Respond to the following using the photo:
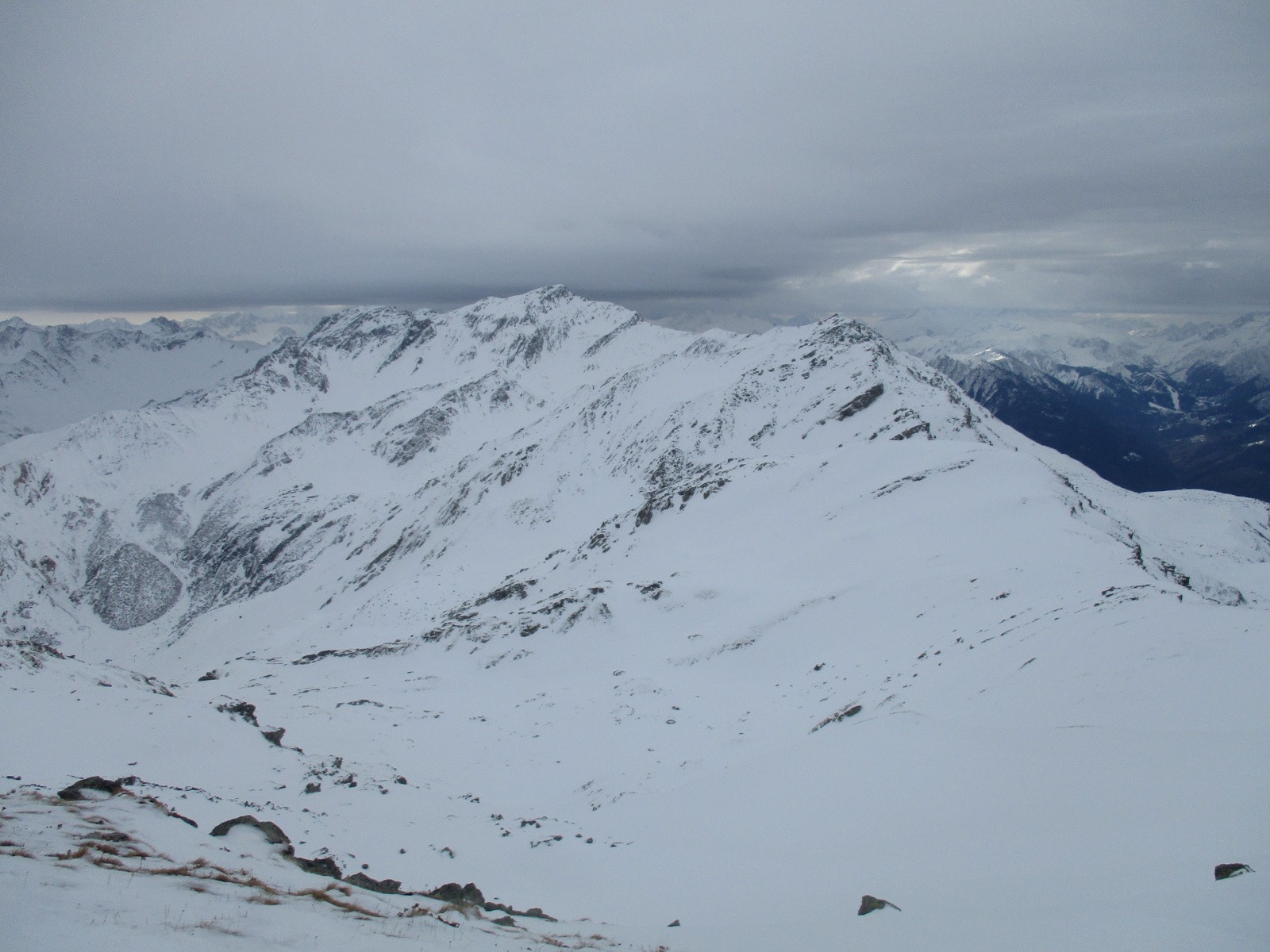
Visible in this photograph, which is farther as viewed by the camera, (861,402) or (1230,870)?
(861,402)

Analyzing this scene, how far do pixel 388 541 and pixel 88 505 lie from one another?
12278 cm

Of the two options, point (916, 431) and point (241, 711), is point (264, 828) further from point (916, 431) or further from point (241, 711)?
point (916, 431)

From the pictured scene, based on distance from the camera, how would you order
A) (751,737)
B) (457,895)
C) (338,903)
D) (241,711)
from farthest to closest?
(241,711)
(751,737)
(457,895)
(338,903)

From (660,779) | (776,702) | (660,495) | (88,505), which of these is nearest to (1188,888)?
(660,779)

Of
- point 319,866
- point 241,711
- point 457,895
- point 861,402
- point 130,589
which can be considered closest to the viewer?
point 457,895

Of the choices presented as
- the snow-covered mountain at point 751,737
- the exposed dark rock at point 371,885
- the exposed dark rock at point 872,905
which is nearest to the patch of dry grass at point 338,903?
the snow-covered mountain at point 751,737

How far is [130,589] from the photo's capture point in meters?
134

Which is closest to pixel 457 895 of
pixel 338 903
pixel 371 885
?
pixel 371 885

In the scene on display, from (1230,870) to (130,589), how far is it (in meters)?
179

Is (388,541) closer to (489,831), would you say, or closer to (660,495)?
(660,495)

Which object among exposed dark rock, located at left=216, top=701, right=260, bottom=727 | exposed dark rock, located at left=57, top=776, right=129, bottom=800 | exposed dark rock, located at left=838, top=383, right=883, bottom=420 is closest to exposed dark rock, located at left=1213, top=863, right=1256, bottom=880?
exposed dark rock, located at left=57, top=776, right=129, bottom=800

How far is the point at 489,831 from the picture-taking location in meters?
16.4

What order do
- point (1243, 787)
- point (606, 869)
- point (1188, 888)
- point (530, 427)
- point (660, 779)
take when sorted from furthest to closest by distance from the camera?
point (530, 427)
point (660, 779)
point (606, 869)
point (1243, 787)
point (1188, 888)

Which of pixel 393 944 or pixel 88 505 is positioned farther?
pixel 88 505
